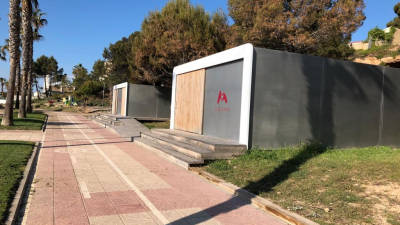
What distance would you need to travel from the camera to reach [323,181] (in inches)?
267

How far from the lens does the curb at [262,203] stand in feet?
16.3

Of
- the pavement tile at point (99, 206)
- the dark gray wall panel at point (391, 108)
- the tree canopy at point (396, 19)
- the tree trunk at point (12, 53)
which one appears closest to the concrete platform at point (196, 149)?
the pavement tile at point (99, 206)

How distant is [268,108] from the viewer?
1036 centimetres

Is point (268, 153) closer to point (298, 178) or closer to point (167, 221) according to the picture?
point (298, 178)

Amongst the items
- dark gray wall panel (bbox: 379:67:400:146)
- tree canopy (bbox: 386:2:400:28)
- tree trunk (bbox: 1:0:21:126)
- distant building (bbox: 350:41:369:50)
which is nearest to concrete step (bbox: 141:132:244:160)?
dark gray wall panel (bbox: 379:67:400:146)

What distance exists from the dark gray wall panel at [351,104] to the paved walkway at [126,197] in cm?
570

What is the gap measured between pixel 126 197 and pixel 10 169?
3.18 meters

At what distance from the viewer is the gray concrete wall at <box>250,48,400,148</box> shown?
1033 centimetres

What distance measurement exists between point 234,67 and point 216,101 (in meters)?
1.73

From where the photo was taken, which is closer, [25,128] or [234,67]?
[234,67]

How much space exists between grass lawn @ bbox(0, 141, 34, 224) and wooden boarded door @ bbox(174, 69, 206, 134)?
6.50 meters

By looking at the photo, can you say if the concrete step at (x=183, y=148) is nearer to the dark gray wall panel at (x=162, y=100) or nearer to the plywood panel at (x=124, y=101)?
the dark gray wall panel at (x=162, y=100)

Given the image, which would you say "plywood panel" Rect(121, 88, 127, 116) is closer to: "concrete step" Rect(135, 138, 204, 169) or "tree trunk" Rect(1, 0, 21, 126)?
"tree trunk" Rect(1, 0, 21, 126)

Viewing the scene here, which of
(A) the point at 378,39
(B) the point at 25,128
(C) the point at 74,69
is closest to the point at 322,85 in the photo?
(B) the point at 25,128
